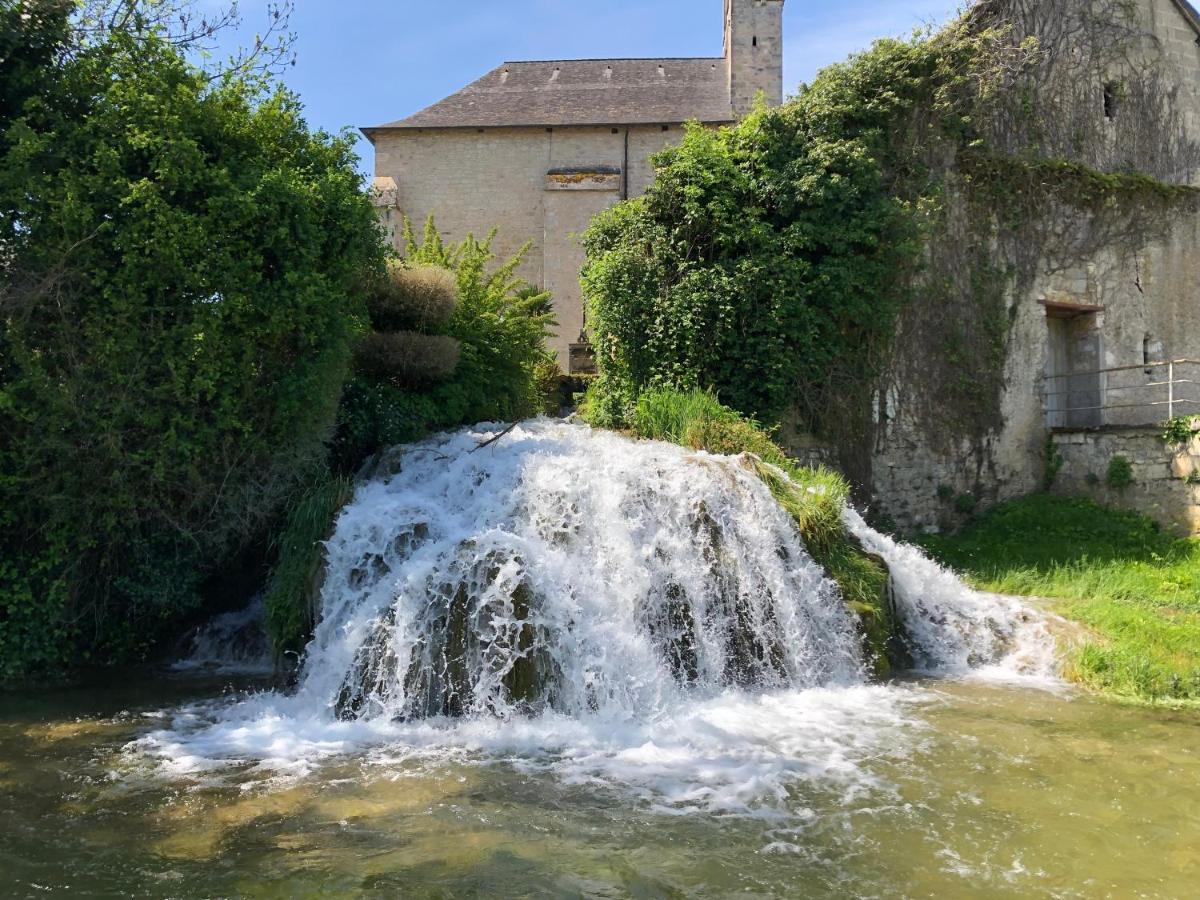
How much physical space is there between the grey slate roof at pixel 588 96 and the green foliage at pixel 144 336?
48.9ft

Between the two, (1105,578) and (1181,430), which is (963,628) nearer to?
(1105,578)

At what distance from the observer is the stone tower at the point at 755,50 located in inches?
875

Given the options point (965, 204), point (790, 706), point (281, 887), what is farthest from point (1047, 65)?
point (281, 887)

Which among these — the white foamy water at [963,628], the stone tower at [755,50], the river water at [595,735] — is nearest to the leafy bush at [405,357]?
the river water at [595,735]

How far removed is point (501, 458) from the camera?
337 inches

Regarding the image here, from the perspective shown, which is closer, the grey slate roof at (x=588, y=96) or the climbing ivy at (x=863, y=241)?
the climbing ivy at (x=863, y=241)

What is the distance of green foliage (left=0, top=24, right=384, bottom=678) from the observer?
654 centimetres

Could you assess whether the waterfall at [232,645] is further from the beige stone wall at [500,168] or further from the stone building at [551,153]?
the beige stone wall at [500,168]

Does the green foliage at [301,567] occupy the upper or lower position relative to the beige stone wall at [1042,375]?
lower

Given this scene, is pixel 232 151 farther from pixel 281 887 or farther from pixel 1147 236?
pixel 1147 236

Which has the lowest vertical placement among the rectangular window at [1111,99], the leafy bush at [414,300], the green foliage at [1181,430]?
the green foliage at [1181,430]

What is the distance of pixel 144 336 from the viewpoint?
22.1ft

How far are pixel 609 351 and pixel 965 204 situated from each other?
17.5 feet

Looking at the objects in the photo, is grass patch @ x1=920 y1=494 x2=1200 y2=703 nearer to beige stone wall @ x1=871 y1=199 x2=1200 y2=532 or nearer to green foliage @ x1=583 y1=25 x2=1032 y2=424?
beige stone wall @ x1=871 y1=199 x2=1200 y2=532
